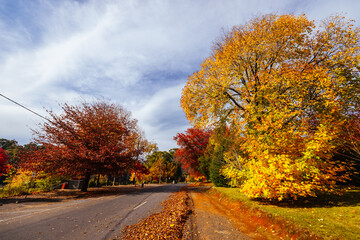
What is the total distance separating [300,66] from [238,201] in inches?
378

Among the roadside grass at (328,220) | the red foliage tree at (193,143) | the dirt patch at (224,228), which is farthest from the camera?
the red foliage tree at (193,143)

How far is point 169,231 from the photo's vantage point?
17.6 feet

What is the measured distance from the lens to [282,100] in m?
8.50

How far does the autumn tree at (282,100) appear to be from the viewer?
7211 mm

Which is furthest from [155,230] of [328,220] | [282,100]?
[282,100]

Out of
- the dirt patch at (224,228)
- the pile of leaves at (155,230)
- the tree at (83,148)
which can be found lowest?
the dirt patch at (224,228)

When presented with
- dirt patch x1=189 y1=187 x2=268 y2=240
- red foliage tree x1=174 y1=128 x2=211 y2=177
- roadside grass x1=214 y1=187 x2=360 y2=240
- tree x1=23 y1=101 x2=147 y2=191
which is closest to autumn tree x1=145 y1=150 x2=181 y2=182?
red foliage tree x1=174 y1=128 x2=211 y2=177

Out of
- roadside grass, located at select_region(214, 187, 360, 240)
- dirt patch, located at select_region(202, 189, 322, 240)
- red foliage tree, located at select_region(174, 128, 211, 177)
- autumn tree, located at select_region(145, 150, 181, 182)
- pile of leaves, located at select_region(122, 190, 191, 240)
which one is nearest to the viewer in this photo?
roadside grass, located at select_region(214, 187, 360, 240)

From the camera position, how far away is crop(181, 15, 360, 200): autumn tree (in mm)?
7211

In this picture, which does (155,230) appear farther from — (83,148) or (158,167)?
(158,167)

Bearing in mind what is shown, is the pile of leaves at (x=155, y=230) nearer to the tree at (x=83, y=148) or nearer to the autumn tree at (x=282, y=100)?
the autumn tree at (x=282, y=100)

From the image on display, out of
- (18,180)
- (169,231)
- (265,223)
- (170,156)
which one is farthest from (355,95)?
(170,156)

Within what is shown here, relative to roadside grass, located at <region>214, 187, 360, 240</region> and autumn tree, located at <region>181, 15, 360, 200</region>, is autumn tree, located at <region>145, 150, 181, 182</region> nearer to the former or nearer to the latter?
autumn tree, located at <region>181, 15, 360, 200</region>

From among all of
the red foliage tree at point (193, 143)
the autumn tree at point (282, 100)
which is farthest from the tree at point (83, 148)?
the red foliage tree at point (193, 143)
